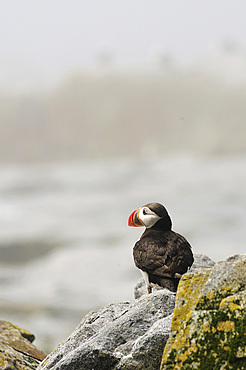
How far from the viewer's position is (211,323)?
4.23 metres

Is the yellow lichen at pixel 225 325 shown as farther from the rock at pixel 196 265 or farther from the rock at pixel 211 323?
the rock at pixel 196 265

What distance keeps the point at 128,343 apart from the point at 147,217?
3772mm

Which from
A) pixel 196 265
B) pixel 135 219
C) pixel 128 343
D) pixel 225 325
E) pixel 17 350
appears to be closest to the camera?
pixel 225 325

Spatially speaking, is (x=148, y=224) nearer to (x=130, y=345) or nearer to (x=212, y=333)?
(x=130, y=345)

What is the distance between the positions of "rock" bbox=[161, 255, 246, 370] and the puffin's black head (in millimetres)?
4633

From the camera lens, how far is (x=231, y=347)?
13.3ft

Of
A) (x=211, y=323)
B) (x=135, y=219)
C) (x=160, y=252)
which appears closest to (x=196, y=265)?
(x=135, y=219)

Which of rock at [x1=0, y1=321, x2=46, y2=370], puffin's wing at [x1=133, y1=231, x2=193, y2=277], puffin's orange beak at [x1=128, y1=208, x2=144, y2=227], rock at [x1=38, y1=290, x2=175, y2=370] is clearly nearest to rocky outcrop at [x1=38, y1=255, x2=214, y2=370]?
rock at [x1=38, y1=290, x2=175, y2=370]

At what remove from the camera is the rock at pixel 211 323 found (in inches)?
160

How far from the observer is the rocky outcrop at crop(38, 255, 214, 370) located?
5.48m

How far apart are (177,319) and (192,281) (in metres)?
0.42

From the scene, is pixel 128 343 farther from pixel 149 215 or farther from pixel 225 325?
pixel 149 215

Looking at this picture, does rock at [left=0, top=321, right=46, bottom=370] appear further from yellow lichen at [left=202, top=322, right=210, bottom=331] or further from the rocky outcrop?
yellow lichen at [left=202, top=322, right=210, bottom=331]

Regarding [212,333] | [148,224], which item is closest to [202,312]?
[212,333]
